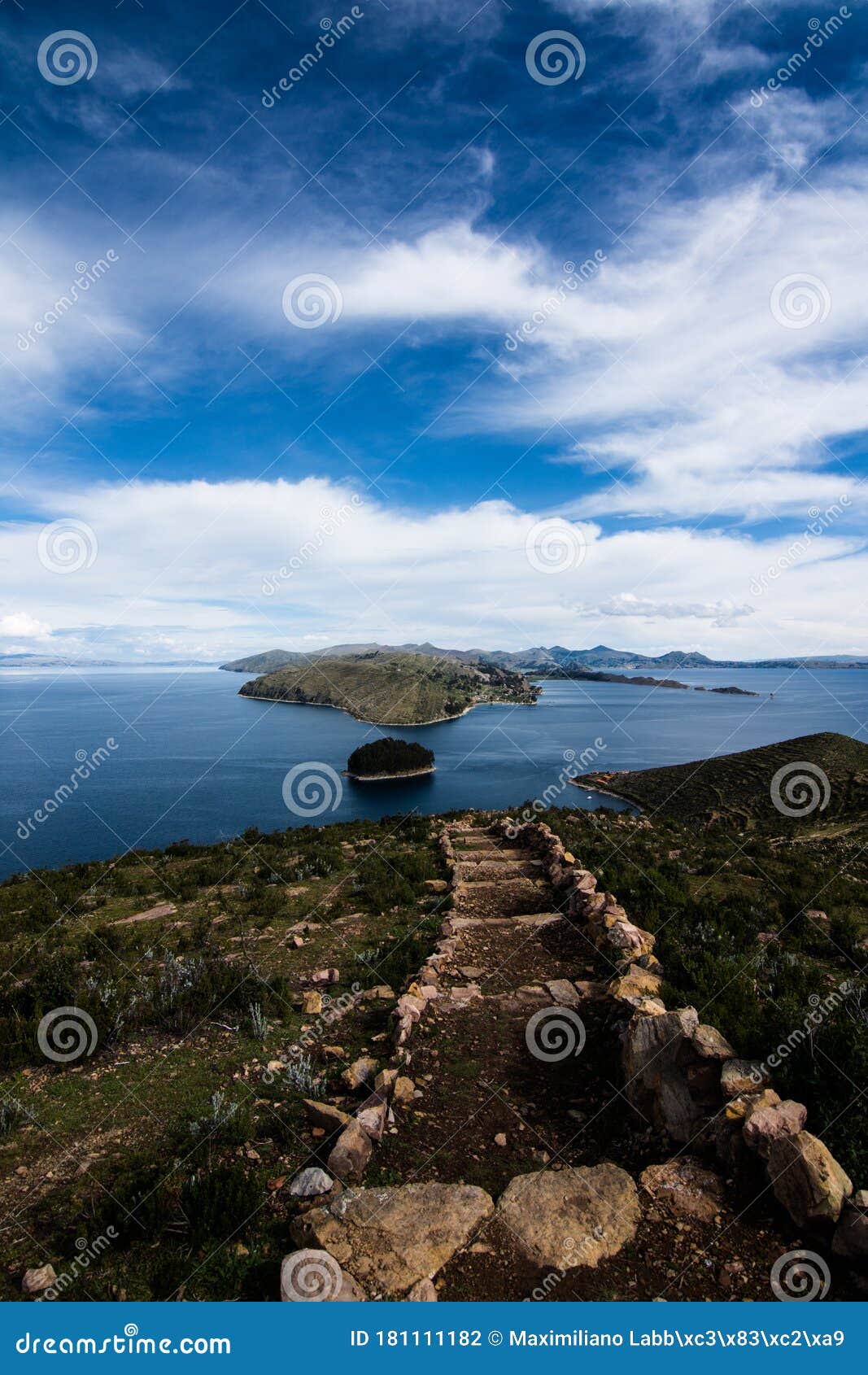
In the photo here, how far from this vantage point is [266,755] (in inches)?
3093

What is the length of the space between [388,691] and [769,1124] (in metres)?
142

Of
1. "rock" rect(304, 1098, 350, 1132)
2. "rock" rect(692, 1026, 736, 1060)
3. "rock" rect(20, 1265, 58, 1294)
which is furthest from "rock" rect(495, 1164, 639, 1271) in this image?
"rock" rect(20, 1265, 58, 1294)

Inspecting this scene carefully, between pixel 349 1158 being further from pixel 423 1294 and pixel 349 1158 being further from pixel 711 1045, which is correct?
pixel 711 1045

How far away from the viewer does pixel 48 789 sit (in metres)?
54.4

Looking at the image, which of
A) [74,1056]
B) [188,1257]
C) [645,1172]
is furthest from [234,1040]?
[645,1172]

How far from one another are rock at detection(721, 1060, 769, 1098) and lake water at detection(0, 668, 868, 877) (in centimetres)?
A: 3713

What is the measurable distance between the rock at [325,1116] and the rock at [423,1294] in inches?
70.8

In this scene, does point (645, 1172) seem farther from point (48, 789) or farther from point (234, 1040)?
point (48, 789)

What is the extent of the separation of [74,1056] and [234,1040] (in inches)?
70.6

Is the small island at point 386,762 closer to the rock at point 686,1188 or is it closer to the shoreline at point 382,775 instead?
the shoreline at point 382,775

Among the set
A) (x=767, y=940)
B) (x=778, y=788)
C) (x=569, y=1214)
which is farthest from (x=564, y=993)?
(x=778, y=788)

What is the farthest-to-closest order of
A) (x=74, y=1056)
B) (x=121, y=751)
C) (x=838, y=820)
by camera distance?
(x=121, y=751), (x=838, y=820), (x=74, y=1056)

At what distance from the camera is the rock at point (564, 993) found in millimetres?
8203

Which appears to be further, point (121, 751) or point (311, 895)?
point (121, 751)
